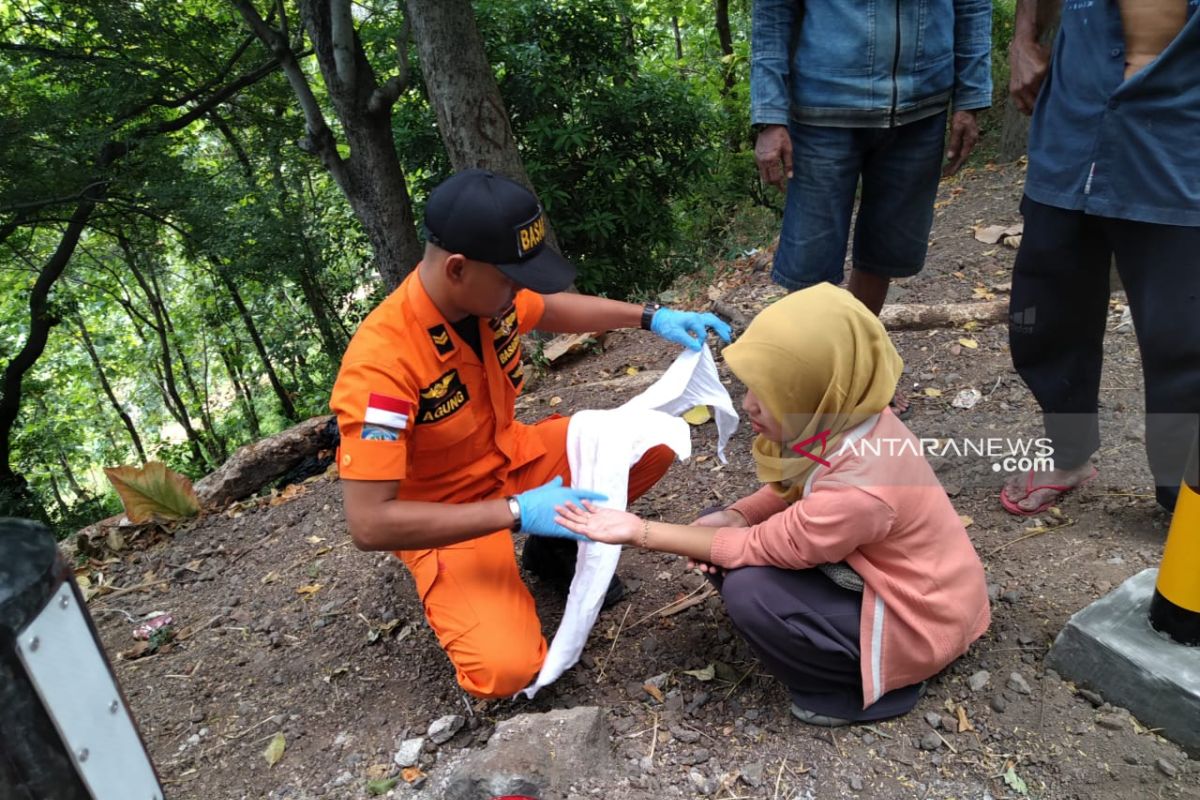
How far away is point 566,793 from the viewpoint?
1.75 metres

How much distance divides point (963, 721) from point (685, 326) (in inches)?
58.0

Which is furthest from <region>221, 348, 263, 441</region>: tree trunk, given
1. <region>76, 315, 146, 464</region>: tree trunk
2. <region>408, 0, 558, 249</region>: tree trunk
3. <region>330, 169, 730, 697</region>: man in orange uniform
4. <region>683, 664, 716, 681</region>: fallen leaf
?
<region>683, 664, 716, 681</region>: fallen leaf

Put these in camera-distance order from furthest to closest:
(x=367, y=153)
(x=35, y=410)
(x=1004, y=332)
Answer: (x=35, y=410) < (x=367, y=153) < (x=1004, y=332)

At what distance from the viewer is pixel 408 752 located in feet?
7.02

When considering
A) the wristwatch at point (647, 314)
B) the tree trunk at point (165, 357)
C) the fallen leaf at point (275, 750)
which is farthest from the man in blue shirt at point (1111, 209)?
the tree trunk at point (165, 357)

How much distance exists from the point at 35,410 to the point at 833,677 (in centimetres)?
1692

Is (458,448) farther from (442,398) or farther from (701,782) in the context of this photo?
→ (701,782)

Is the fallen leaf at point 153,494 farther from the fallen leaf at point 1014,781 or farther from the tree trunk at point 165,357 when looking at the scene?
the tree trunk at point 165,357

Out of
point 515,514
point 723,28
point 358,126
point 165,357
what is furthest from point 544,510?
point 165,357

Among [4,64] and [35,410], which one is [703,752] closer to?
[4,64]

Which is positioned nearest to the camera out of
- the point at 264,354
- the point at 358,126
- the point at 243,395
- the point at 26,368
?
the point at 358,126

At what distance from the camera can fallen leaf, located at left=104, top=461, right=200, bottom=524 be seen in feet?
13.3

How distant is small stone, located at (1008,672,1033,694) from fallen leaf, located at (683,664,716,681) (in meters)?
0.79

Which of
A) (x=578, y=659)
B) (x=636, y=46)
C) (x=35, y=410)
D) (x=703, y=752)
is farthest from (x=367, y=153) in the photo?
(x=35, y=410)
